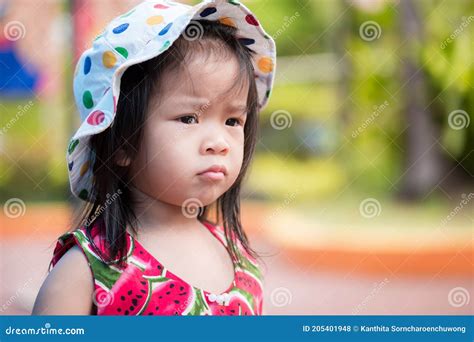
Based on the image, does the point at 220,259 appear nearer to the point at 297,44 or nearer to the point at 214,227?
the point at 214,227

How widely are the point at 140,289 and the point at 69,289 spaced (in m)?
0.17

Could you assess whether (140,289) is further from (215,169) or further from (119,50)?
(119,50)

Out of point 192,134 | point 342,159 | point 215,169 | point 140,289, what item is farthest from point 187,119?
point 342,159

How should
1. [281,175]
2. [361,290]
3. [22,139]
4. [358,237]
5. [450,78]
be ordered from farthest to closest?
[281,175], [22,139], [450,78], [358,237], [361,290]

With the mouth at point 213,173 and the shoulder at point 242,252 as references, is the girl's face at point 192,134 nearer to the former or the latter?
the mouth at point 213,173

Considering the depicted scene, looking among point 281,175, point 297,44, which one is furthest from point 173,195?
point 297,44

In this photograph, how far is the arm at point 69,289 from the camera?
1685 millimetres

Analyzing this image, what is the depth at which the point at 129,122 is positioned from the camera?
1.83 metres

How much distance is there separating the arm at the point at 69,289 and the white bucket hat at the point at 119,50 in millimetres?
277

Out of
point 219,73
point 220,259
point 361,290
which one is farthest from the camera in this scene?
point 361,290

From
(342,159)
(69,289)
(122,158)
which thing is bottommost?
(342,159)

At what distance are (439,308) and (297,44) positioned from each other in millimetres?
4199

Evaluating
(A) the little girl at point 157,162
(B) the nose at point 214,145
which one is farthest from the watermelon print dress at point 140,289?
(B) the nose at point 214,145

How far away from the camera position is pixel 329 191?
631 cm
